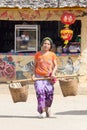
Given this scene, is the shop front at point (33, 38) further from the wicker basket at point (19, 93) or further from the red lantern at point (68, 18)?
the wicker basket at point (19, 93)

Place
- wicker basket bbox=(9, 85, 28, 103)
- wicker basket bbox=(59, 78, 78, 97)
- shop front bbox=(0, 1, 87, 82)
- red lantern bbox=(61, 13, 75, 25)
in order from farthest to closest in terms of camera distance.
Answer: shop front bbox=(0, 1, 87, 82) → red lantern bbox=(61, 13, 75, 25) → wicker basket bbox=(59, 78, 78, 97) → wicker basket bbox=(9, 85, 28, 103)

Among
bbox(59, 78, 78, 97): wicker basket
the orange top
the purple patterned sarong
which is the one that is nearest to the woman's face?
the orange top

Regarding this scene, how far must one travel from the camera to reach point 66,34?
17.2m

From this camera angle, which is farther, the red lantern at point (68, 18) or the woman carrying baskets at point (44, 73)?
the red lantern at point (68, 18)

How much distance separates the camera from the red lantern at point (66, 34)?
17172 mm

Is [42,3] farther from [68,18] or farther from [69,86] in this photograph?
[69,86]

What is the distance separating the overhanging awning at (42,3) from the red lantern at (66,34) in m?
0.94

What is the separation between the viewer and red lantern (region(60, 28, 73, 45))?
17.2 meters

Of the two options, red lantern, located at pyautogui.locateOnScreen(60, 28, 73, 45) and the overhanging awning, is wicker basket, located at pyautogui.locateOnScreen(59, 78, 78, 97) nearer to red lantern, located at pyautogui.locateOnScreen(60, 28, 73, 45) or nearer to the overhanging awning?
the overhanging awning

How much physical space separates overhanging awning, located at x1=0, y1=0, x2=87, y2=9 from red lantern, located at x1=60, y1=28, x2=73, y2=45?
94cm

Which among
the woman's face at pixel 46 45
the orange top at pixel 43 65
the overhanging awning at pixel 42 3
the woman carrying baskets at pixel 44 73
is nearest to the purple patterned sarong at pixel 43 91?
the woman carrying baskets at pixel 44 73

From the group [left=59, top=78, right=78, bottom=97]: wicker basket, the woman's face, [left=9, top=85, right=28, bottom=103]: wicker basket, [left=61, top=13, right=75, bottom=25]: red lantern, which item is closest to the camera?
the woman's face

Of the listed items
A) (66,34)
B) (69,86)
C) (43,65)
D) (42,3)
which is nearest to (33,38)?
(66,34)

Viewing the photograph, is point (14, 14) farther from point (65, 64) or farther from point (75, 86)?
point (75, 86)
